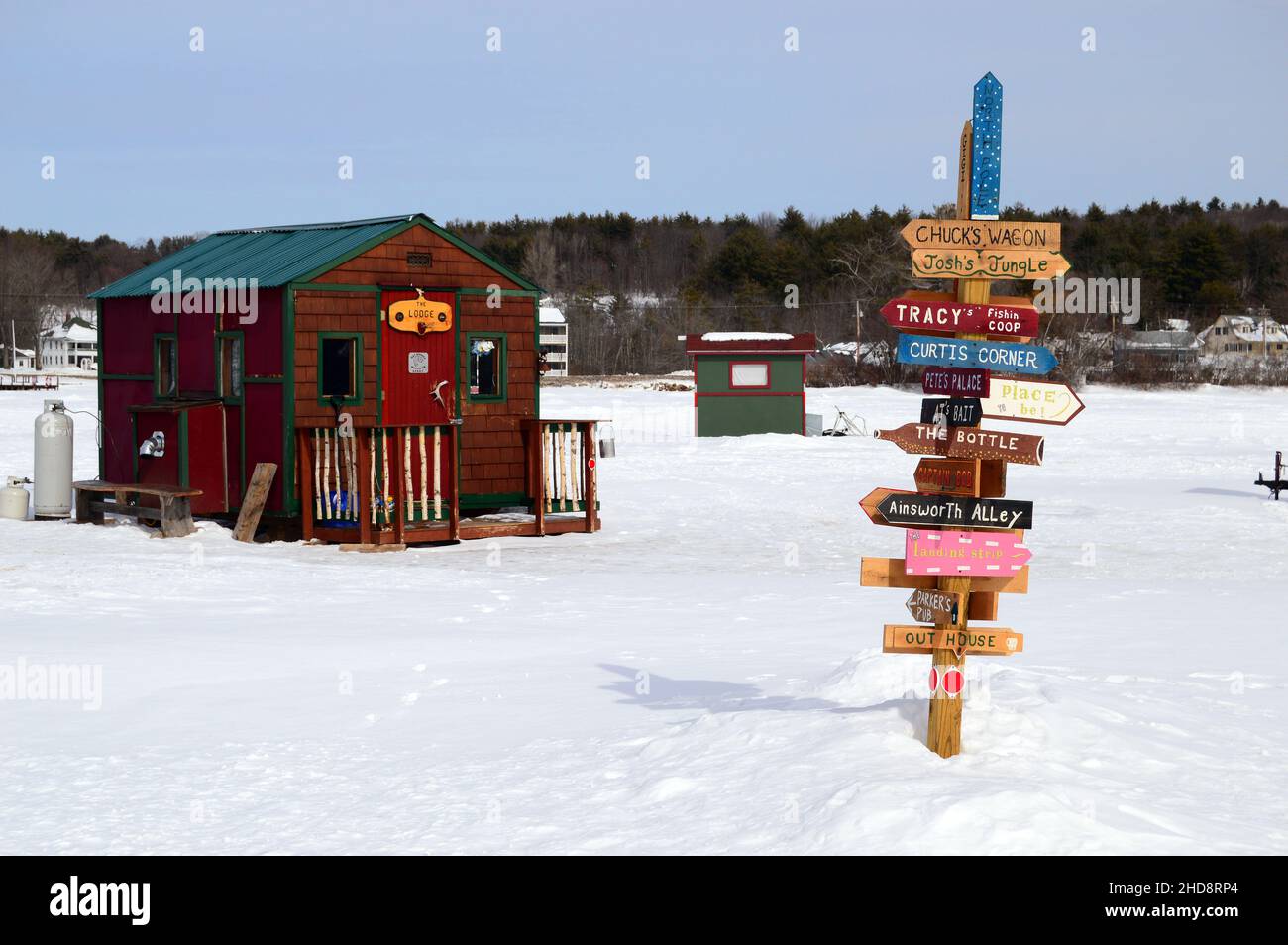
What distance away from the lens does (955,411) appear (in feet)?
22.3

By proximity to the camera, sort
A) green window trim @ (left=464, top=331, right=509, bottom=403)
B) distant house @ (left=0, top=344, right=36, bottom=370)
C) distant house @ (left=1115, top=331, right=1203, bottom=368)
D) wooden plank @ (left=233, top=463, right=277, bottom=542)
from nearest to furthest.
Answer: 1. wooden plank @ (left=233, top=463, right=277, bottom=542)
2. green window trim @ (left=464, top=331, right=509, bottom=403)
3. distant house @ (left=1115, top=331, right=1203, bottom=368)
4. distant house @ (left=0, top=344, right=36, bottom=370)

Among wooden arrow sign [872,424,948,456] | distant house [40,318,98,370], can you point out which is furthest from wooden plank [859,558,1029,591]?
distant house [40,318,98,370]

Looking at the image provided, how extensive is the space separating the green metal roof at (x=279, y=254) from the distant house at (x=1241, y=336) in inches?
2398

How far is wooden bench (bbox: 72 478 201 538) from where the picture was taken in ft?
53.9

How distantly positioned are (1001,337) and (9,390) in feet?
158

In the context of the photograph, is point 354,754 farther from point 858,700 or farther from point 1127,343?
point 1127,343

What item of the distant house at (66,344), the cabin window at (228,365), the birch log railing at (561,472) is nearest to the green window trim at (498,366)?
the birch log railing at (561,472)

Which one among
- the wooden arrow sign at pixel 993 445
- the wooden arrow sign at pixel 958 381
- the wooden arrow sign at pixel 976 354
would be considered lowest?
the wooden arrow sign at pixel 993 445

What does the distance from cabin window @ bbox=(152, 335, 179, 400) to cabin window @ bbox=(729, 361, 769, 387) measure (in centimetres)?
1775

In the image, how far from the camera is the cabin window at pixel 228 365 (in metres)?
17.4

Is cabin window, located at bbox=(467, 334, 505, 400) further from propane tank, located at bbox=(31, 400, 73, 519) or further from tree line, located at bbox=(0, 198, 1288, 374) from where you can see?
tree line, located at bbox=(0, 198, 1288, 374)

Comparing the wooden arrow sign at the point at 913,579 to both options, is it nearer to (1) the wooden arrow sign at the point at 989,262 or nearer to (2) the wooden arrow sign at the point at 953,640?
(2) the wooden arrow sign at the point at 953,640

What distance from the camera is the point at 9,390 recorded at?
49.4 metres

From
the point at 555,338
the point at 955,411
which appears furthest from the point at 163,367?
the point at 555,338
